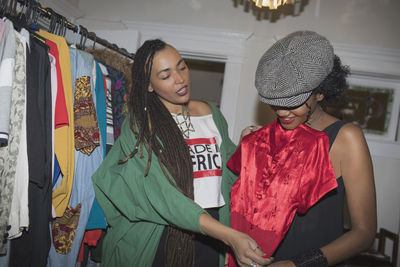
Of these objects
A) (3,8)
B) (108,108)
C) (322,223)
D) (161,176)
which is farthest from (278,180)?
(3,8)

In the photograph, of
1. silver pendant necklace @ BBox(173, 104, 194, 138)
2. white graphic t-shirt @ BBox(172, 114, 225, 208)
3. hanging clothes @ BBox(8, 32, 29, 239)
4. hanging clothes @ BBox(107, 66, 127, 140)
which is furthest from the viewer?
hanging clothes @ BBox(107, 66, 127, 140)

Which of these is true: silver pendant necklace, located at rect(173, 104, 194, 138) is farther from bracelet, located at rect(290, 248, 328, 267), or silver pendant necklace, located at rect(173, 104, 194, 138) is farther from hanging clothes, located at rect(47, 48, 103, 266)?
bracelet, located at rect(290, 248, 328, 267)

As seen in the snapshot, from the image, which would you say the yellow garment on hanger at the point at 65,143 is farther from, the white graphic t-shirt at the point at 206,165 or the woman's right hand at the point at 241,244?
the woman's right hand at the point at 241,244

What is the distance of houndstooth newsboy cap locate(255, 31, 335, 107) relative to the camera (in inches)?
32.3

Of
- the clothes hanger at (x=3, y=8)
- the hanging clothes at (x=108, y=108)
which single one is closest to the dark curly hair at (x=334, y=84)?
the hanging clothes at (x=108, y=108)

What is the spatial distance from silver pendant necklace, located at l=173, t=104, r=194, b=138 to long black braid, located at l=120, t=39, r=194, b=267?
0.05 metres

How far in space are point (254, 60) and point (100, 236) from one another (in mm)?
2299

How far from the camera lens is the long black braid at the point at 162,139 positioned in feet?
3.79

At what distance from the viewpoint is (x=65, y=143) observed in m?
1.28

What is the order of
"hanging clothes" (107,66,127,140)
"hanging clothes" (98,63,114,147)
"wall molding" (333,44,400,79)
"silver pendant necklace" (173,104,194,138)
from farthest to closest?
"wall molding" (333,44,400,79) < "hanging clothes" (107,66,127,140) < "hanging clothes" (98,63,114,147) < "silver pendant necklace" (173,104,194,138)

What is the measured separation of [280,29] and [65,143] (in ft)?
8.30

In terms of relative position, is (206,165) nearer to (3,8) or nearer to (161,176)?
(161,176)

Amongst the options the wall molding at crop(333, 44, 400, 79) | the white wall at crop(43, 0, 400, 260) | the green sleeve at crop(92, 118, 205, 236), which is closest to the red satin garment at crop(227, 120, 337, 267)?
the green sleeve at crop(92, 118, 205, 236)

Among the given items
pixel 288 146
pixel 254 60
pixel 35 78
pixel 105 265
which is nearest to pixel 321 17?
pixel 254 60
